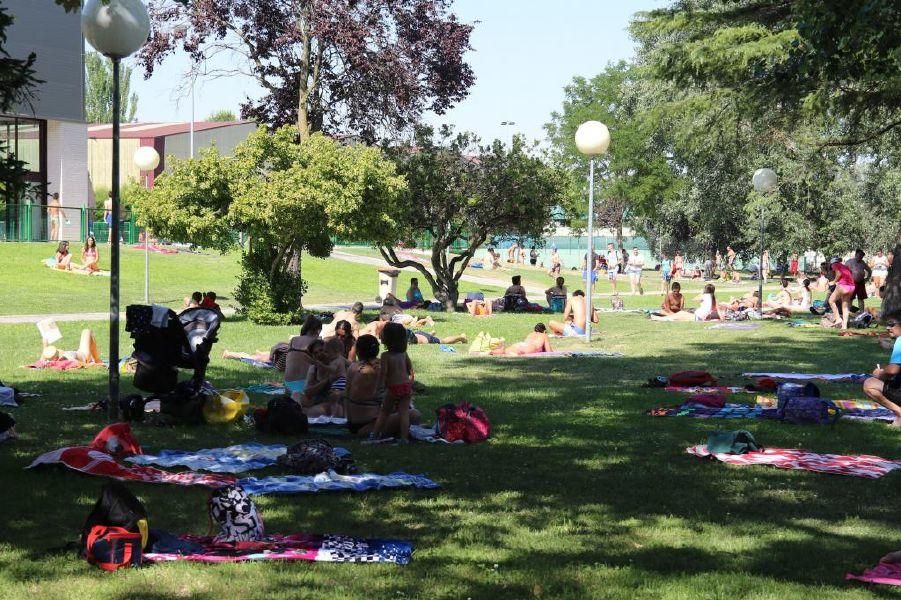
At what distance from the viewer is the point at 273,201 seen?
2188 cm

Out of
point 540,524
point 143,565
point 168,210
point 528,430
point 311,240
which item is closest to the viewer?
point 143,565

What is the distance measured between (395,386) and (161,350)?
2425 millimetres

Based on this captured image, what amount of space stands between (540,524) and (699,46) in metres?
15.0

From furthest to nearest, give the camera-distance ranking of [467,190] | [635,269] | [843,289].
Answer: [635,269], [467,190], [843,289]

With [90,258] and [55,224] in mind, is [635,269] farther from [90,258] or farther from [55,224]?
[55,224]

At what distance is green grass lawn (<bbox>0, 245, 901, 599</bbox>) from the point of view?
5301 mm

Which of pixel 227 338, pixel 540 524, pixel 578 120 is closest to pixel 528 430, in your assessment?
pixel 540 524

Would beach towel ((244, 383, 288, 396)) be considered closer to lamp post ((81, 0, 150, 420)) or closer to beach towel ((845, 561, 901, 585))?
lamp post ((81, 0, 150, 420))

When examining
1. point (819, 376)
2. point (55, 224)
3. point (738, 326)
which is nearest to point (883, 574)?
point (819, 376)

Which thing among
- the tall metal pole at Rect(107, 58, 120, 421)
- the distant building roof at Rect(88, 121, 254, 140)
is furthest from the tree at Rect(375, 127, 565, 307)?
the distant building roof at Rect(88, 121, 254, 140)

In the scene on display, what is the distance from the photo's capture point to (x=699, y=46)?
19859mm

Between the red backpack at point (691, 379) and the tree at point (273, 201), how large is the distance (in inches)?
412

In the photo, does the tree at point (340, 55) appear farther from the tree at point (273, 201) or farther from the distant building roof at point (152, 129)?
the distant building roof at point (152, 129)

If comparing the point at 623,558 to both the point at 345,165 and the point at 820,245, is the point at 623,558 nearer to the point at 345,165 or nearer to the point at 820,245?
the point at 345,165
